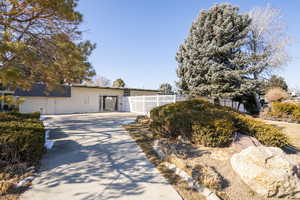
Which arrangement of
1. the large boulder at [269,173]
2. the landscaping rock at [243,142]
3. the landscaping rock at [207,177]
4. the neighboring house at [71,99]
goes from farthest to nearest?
the neighboring house at [71,99], the landscaping rock at [243,142], the landscaping rock at [207,177], the large boulder at [269,173]

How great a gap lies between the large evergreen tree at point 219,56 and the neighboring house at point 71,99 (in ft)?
35.9

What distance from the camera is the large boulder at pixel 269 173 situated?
2668 millimetres

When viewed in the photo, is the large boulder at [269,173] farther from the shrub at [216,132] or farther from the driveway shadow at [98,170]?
the driveway shadow at [98,170]

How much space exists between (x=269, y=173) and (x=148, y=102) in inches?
448

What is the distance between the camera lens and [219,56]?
1077 centimetres

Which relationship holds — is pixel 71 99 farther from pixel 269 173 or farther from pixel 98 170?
pixel 269 173

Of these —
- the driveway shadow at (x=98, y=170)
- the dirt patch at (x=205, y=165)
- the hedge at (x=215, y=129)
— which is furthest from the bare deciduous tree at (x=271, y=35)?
the driveway shadow at (x=98, y=170)

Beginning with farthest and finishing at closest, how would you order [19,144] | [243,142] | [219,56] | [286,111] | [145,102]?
[145,102] < [219,56] < [286,111] < [243,142] < [19,144]

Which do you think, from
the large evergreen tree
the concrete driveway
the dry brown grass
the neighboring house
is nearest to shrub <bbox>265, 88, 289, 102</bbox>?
the large evergreen tree

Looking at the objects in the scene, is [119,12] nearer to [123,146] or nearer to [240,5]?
[123,146]

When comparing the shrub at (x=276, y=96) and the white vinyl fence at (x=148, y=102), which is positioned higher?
the shrub at (x=276, y=96)

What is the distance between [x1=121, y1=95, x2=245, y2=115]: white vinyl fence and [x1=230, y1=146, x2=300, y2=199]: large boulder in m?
7.41

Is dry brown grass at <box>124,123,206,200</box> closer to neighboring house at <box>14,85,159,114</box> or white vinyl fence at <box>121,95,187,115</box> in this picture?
white vinyl fence at <box>121,95,187,115</box>

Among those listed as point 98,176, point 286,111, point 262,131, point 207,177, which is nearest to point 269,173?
point 207,177
